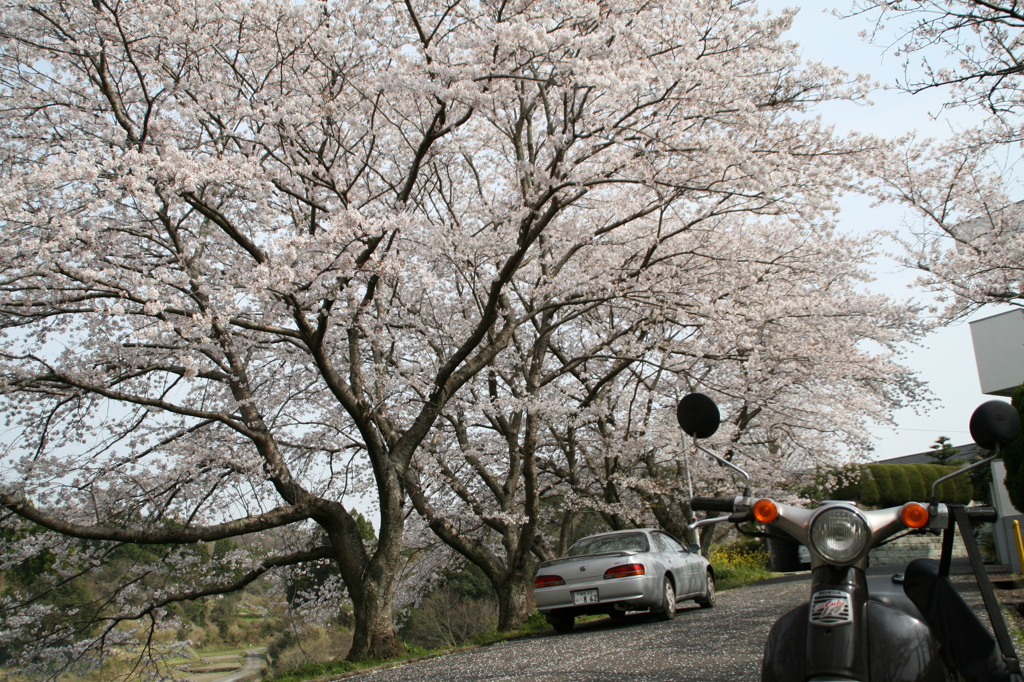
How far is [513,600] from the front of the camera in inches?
510

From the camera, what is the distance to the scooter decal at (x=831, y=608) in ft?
7.78

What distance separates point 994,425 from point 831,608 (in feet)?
3.27

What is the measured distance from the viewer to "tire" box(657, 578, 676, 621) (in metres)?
10.1

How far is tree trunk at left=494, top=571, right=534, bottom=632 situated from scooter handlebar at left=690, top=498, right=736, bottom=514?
1058cm

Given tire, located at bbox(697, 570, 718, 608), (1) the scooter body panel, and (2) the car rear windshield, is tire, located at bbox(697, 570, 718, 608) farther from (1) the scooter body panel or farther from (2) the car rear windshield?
(1) the scooter body panel

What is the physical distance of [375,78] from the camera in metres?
9.69

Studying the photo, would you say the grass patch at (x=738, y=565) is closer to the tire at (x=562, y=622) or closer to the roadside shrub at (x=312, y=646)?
the tire at (x=562, y=622)

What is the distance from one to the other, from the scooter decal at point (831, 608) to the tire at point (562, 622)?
8416mm

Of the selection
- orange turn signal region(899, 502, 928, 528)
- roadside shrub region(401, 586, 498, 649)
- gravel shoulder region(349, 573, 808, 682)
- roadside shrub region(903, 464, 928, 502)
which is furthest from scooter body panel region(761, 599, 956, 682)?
roadside shrub region(903, 464, 928, 502)

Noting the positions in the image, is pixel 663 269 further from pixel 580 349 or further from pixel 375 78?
pixel 375 78

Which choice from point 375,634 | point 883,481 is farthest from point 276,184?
point 883,481

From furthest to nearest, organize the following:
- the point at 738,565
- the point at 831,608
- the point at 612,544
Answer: the point at 738,565, the point at 612,544, the point at 831,608

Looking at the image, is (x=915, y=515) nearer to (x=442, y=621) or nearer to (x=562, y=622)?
(x=562, y=622)

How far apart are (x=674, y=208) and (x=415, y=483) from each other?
22.6 ft
